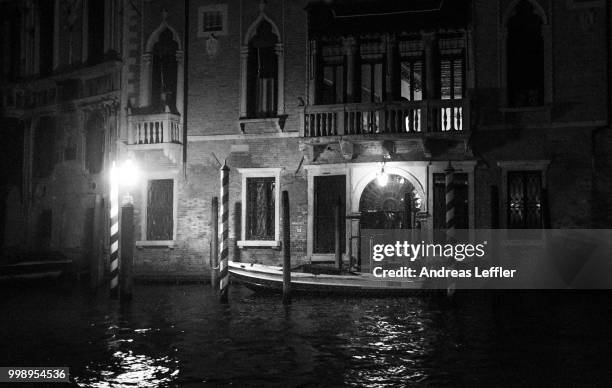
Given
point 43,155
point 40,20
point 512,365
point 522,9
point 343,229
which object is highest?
point 40,20

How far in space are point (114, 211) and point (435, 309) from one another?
22.5ft

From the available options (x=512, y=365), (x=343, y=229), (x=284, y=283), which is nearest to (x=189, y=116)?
(x=343, y=229)

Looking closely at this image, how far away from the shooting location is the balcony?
1875cm

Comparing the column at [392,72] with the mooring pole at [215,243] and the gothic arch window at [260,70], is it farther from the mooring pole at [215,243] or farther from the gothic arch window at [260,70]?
the mooring pole at [215,243]

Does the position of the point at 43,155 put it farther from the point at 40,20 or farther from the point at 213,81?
the point at 213,81

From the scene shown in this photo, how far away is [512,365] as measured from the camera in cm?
861

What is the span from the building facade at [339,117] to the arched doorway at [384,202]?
1.5 inches

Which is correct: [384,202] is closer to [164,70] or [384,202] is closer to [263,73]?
[263,73]

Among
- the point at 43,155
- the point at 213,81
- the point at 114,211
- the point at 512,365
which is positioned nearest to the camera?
the point at 512,365

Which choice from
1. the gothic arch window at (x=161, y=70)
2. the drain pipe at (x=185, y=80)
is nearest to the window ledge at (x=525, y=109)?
the drain pipe at (x=185, y=80)

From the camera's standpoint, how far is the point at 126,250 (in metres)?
13.8

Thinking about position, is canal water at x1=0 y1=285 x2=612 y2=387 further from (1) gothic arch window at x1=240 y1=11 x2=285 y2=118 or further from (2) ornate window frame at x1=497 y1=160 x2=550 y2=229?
(1) gothic arch window at x1=240 y1=11 x2=285 y2=118

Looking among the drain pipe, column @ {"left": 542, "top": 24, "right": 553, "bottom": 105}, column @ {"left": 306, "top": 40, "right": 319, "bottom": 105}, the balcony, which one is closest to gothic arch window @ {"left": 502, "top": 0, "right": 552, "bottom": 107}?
column @ {"left": 542, "top": 24, "right": 553, "bottom": 105}

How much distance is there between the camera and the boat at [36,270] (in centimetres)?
1811
